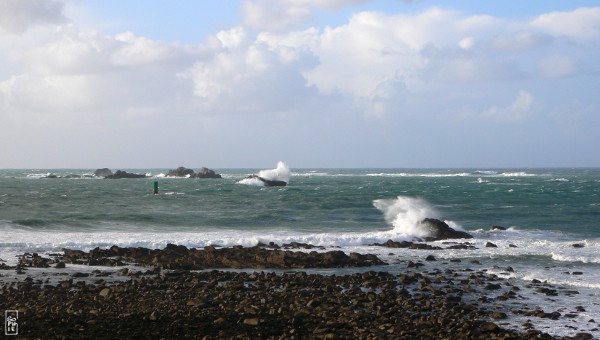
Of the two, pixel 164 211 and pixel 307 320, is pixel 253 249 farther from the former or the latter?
pixel 164 211

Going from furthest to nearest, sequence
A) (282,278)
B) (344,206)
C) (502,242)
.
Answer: (344,206)
(502,242)
(282,278)

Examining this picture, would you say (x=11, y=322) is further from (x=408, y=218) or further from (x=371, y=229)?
(x=371, y=229)

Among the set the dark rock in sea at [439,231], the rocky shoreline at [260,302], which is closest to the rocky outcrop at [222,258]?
the rocky shoreline at [260,302]

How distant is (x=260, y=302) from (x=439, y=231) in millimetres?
16672

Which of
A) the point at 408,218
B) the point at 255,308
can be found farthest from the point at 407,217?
the point at 255,308

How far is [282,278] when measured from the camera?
1717 cm

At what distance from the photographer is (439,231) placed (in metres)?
28.9

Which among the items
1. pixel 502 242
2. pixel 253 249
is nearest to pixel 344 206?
pixel 502 242

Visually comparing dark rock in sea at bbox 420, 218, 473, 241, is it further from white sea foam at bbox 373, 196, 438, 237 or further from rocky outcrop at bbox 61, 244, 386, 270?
rocky outcrop at bbox 61, 244, 386, 270

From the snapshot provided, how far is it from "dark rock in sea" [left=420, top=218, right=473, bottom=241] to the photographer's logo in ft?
63.9

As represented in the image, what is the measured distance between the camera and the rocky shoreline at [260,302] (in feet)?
38.8

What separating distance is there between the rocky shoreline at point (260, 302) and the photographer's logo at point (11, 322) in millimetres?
191

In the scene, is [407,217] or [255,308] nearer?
[255,308]

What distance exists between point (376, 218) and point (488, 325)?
26679 millimetres
